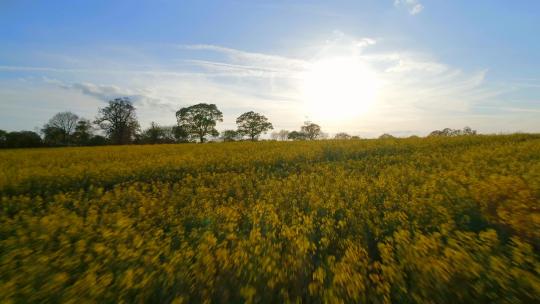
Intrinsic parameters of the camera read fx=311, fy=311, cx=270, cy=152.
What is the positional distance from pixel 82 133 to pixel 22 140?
2112 centimetres

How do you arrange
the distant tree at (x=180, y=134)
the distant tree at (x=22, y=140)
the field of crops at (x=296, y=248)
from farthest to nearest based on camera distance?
the distant tree at (x=180, y=134) < the distant tree at (x=22, y=140) < the field of crops at (x=296, y=248)

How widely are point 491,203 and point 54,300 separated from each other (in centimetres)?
544

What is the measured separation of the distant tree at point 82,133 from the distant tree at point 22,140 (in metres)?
9.99

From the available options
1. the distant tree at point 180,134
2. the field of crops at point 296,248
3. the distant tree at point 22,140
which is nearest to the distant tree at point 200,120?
the distant tree at point 180,134

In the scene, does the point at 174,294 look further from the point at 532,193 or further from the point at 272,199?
the point at 532,193

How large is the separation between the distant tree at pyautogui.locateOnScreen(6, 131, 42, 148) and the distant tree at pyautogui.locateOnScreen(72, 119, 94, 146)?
9992mm

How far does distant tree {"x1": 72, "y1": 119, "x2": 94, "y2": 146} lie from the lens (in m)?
58.7

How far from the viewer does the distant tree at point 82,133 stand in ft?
193

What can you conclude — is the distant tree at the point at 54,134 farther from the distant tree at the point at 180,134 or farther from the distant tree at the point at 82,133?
the distant tree at the point at 180,134

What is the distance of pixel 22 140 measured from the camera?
1730 inches

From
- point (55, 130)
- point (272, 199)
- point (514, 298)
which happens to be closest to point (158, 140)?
point (55, 130)

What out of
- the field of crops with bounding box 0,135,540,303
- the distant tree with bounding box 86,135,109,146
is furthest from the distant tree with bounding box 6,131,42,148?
the field of crops with bounding box 0,135,540,303

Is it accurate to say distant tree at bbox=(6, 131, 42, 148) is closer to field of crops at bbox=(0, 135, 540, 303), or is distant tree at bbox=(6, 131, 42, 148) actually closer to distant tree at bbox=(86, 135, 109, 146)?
distant tree at bbox=(86, 135, 109, 146)

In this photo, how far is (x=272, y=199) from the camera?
235 inches
